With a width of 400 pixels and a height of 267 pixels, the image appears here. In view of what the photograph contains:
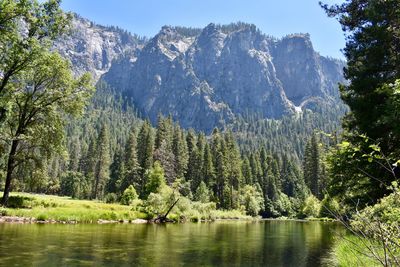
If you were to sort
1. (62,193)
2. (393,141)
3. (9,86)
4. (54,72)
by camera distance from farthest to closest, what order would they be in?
1. (62,193)
2. (54,72)
3. (9,86)
4. (393,141)

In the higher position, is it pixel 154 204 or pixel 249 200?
pixel 249 200

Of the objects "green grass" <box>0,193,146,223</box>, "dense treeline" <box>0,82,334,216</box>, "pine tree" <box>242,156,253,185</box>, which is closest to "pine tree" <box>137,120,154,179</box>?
"dense treeline" <box>0,82,334,216</box>

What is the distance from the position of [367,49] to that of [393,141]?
5.83 metres

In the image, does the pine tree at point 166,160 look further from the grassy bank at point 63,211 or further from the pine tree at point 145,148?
the grassy bank at point 63,211

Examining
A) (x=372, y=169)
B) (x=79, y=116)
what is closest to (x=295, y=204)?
(x=79, y=116)

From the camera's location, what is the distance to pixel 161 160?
8031 cm

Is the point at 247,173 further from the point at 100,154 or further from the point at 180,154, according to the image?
the point at 100,154

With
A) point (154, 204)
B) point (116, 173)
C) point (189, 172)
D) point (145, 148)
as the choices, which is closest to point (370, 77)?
point (154, 204)

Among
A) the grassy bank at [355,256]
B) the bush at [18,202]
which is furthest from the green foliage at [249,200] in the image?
the grassy bank at [355,256]

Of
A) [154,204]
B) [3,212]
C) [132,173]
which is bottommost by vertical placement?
[3,212]

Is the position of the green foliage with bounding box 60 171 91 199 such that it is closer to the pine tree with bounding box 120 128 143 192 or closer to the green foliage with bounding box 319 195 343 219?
the pine tree with bounding box 120 128 143 192

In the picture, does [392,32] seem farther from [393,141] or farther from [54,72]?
[54,72]

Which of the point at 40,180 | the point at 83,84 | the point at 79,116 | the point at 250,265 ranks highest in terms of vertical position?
the point at 83,84

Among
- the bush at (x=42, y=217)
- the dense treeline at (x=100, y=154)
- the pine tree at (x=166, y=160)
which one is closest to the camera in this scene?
the dense treeline at (x=100, y=154)
